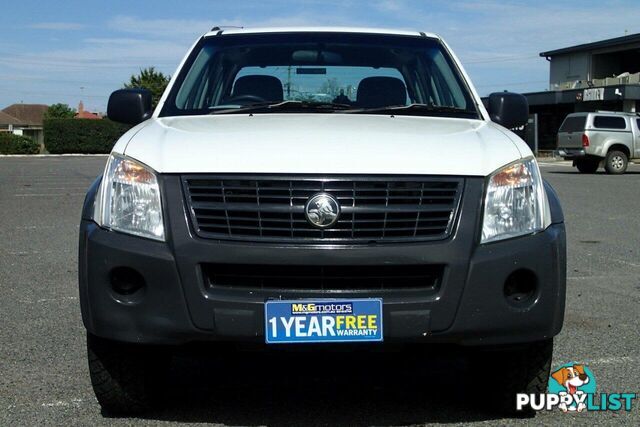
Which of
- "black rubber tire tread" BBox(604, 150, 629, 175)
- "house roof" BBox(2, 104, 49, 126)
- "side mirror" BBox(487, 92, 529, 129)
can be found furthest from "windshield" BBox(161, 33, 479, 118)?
"house roof" BBox(2, 104, 49, 126)

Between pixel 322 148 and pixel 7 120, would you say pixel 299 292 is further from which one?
pixel 7 120

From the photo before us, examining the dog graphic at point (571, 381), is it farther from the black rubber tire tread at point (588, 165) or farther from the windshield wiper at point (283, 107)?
the black rubber tire tread at point (588, 165)

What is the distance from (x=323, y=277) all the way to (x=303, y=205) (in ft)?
0.91

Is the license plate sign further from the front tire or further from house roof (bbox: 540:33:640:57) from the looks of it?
house roof (bbox: 540:33:640:57)

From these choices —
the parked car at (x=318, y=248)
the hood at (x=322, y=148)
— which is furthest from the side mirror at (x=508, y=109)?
the parked car at (x=318, y=248)

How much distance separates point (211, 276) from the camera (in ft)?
11.3

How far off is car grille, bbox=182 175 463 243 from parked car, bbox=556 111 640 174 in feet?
79.8

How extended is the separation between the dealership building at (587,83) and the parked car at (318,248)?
43.3m

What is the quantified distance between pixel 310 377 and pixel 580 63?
189ft

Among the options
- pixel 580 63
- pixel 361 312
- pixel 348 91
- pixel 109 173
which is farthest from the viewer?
pixel 580 63

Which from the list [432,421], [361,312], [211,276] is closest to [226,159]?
[211,276]

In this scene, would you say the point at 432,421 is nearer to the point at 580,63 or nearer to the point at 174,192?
the point at 174,192

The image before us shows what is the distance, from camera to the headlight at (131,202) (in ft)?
11.6

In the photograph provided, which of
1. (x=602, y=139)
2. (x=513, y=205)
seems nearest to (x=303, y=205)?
(x=513, y=205)
